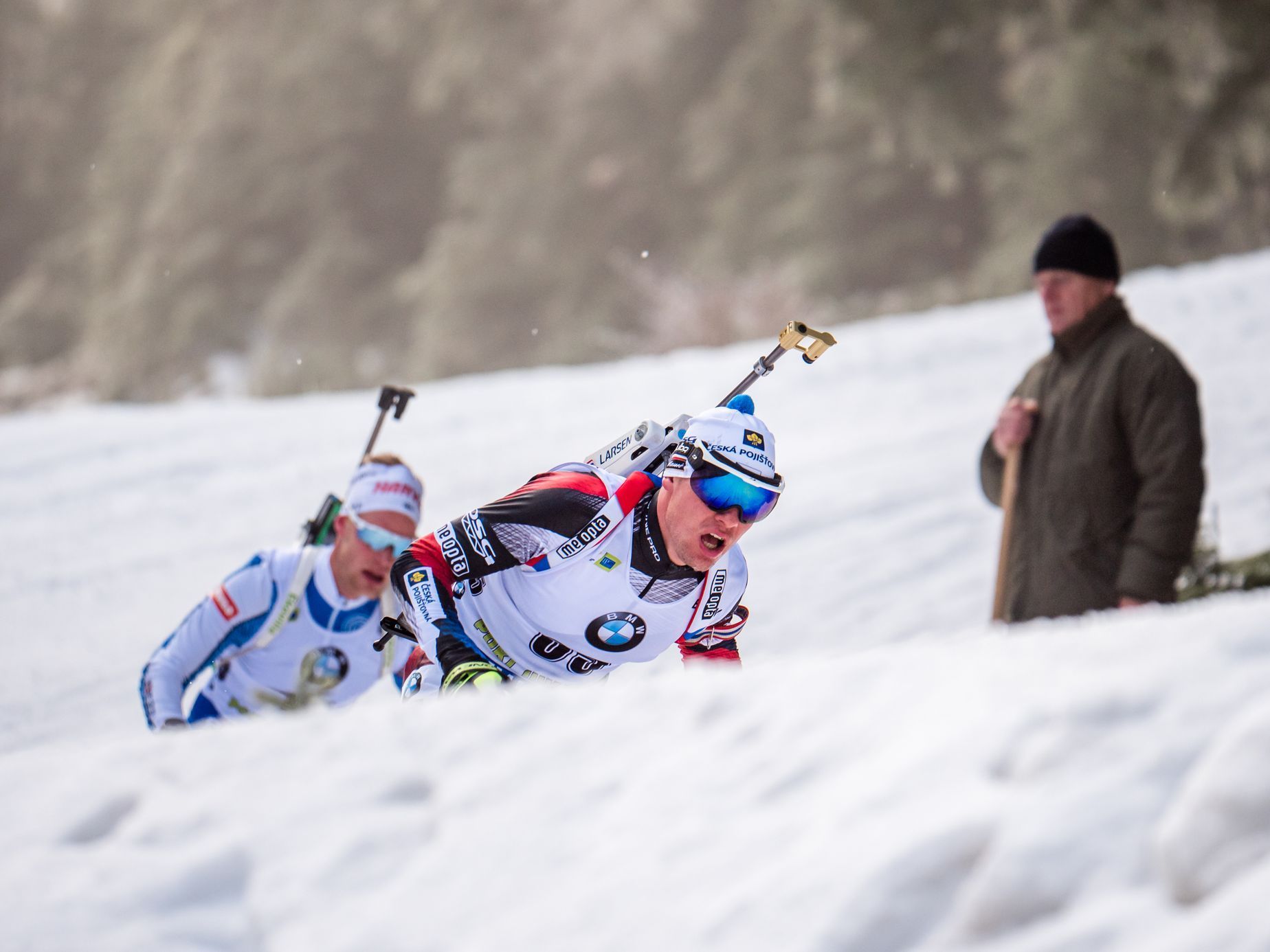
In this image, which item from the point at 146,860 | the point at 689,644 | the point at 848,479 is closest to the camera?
the point at 146,860

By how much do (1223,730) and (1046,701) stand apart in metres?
0.23

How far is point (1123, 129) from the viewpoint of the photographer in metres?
16.4

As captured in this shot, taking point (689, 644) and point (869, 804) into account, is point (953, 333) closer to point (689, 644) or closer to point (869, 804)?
point (689, 644)

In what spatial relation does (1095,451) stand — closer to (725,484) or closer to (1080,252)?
(1080,252)

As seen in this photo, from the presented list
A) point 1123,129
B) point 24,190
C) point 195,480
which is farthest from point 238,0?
point 195,480

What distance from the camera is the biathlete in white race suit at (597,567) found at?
11.7 ft

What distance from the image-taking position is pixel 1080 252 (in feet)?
14.9

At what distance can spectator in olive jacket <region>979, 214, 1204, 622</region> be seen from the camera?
13.9ft

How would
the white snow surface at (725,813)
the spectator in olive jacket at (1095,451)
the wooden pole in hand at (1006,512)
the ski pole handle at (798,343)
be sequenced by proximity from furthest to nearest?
the wooden pole in hand at (1006,512) → the spectator in olive jacket at (1095,451) → the ski pole handle at (798,343) → the white snow surface at (725,813)

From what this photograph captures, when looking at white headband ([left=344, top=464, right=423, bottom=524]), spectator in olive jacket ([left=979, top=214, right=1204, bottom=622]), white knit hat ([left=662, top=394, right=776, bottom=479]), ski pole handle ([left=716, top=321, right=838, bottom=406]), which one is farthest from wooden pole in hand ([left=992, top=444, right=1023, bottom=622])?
white headband ([left=344, top=464, right=423, bottom=524])

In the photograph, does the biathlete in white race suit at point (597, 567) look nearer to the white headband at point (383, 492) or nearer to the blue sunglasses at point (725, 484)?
the blue sunglasses at point (725, 484)

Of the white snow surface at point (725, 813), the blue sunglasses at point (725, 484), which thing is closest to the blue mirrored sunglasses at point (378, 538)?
the blue sunglasses at point (725, 484)

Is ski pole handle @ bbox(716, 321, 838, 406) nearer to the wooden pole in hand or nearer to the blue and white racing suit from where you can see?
the wooden pole in hand

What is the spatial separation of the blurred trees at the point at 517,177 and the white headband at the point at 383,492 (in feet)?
29.2
